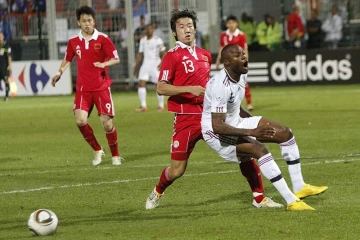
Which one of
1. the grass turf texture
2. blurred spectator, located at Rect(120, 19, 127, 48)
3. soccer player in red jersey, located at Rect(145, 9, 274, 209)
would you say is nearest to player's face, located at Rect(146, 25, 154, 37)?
the grass turf texture

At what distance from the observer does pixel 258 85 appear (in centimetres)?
3512

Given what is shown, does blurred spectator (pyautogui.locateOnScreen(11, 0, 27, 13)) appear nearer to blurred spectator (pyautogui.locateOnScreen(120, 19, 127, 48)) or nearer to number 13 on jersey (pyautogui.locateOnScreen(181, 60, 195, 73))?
blurred spectator (pyautogui.locateOnScreen(120, 19, 127, 48))

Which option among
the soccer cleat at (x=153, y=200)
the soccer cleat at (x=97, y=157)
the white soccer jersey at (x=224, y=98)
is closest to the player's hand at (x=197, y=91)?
the white soccer jersey at (x=224, y=98)

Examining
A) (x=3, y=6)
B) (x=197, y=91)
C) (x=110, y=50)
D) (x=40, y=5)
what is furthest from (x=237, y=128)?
(x=3, y=6)

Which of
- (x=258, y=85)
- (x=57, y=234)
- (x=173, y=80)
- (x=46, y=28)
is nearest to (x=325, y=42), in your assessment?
(x=258, y=85)

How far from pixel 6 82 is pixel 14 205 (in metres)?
22.8

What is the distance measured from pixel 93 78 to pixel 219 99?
623 cm

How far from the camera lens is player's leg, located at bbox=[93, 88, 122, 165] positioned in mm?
16297

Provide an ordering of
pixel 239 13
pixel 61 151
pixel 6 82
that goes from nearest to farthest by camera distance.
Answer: pixel 61 151 → pixel 6 82 → pixel 239 13

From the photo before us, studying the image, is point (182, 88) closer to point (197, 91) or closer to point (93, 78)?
point (197, 91)

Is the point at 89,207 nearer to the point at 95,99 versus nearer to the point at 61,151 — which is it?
the point at 95,99

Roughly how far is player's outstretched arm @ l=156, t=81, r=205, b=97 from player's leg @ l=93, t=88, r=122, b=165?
472 centimetres

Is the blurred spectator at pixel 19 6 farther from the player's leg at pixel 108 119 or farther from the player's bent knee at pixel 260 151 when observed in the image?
the player's bent knee at pixel 260 151

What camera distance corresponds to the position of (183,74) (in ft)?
38.8
